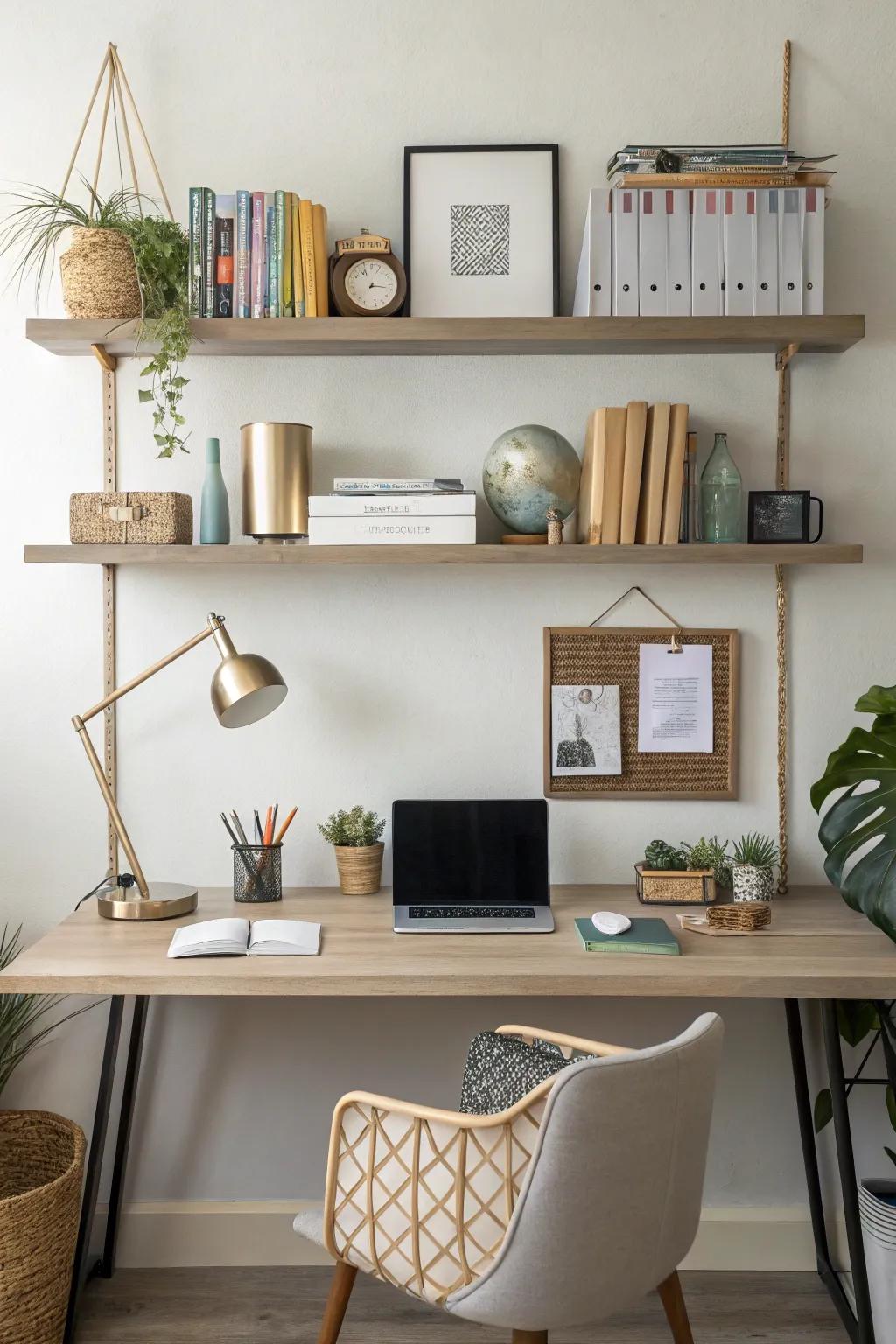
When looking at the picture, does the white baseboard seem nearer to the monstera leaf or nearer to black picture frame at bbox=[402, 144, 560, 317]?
the monstera leaf

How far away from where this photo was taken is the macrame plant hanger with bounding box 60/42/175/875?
2.36 meters

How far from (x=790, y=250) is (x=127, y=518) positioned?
1.36m

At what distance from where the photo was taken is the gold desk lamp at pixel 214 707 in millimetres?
2109

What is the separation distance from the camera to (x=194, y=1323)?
2203 mm

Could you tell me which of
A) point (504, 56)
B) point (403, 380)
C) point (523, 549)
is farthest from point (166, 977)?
point (504, 56)

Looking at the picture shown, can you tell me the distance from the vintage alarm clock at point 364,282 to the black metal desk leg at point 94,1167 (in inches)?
54.2

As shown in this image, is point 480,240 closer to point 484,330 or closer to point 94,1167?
point 484,330

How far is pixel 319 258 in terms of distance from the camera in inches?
88.5

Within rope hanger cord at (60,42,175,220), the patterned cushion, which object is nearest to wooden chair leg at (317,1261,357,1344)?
the patterned cushion

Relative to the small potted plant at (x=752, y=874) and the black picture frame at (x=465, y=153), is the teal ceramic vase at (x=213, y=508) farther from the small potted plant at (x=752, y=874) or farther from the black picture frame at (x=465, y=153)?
the small potted plant at (x=752, y=874)

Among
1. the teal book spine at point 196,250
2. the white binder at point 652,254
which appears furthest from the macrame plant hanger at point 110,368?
the white binder at point 652,254

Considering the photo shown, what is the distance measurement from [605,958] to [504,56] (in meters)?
1.81

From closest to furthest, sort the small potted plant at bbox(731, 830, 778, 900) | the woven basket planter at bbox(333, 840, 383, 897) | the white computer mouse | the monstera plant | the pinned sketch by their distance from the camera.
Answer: the monstera plant → the white computer mouse → the small potted plant at bbox(731, 830, 778, 900) → the woven basket planter at bbox(333, 840, 383, 897) → the pinned sketch

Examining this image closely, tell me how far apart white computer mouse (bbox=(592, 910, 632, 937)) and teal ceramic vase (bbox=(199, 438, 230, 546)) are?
3.31 ft
